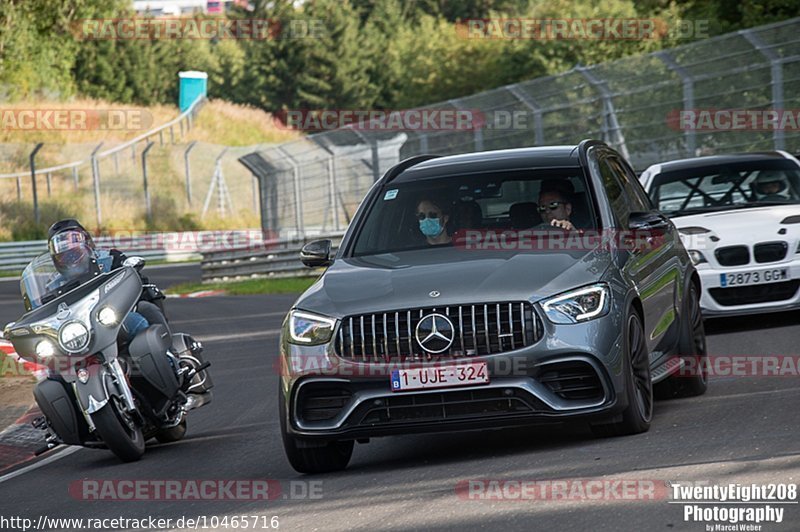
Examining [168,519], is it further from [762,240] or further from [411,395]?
[762,240]

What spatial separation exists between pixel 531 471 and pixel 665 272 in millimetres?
2703

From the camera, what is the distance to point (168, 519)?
24.0ft

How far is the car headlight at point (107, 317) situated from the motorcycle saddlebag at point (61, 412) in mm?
503

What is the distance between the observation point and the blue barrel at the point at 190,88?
76125 mm

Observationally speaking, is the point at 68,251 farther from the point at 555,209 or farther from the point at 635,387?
the point at 635,387

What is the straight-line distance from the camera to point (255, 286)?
29.8 m

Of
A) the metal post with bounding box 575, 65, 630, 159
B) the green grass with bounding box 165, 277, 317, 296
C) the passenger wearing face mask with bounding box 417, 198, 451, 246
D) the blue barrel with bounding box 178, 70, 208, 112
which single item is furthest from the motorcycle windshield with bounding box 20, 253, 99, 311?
the blue barrel with bounding box 178, 70, 208, 112

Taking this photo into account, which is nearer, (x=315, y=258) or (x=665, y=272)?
(x=315, y=258)

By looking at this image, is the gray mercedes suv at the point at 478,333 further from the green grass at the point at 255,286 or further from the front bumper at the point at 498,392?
the green grass at the point at 255,286

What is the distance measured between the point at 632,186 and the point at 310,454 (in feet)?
11.3

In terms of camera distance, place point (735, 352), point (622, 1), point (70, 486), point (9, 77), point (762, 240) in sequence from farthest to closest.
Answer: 1. point (622, 1)
2. point (9, 77)
3. point (762, 240)
4. point (735, 352)
5. point (70, 486)

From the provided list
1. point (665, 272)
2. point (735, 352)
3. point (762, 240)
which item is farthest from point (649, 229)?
point (762, 240)

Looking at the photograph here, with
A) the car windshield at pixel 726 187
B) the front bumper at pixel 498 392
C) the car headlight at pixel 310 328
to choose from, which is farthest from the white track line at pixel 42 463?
the car windshield at pixel 726 187

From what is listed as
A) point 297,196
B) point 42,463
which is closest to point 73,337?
point 42,463
